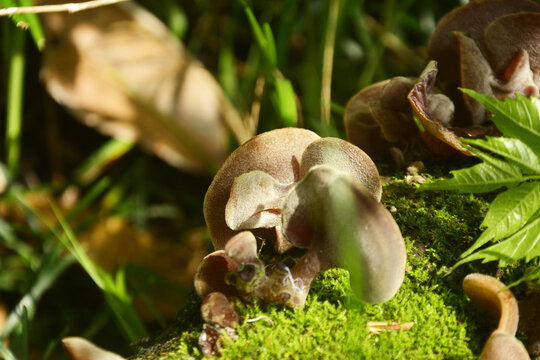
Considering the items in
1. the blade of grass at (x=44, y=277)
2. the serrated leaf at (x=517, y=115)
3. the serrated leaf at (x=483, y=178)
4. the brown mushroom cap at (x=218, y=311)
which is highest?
the serrated leaf at (x=517, y=115)

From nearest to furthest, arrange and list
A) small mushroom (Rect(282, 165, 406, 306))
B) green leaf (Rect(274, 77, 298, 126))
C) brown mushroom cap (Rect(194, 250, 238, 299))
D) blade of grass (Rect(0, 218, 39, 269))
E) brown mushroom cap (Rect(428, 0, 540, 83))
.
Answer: small mushroom (Rect(282, 165, 406, 306)), brown mushroom cap (Rect(194, 250, 238, 299)), brown mushroom cap (Rect(428, 0, 540, 83)), green leaf (Rect(274, 77, 298, 126)), blade of grass (Rect(0, 218, 39, 269))

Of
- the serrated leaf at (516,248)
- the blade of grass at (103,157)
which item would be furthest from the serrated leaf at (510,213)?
the blade of grass at (103,157)

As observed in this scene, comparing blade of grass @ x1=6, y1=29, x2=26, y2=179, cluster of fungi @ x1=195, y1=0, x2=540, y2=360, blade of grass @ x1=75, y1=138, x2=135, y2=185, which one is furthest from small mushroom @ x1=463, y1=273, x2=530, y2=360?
blade of grass @ x1=6, y1=29, x2=26, y2=179

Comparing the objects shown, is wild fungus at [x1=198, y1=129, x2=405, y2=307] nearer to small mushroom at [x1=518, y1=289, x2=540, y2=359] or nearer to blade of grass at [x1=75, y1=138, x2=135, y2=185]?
small mushroom at [x1=518, y1=289, x2=540, y2=359]

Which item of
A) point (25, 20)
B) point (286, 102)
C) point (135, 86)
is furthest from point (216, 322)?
point (135, 86)

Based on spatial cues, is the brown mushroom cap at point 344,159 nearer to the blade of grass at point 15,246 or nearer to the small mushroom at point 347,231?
the small mushroom at point 347,231

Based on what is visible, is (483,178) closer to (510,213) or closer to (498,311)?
(510,213)

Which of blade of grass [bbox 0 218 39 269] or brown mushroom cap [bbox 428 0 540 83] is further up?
brown mushroom cap [bbox 428 0 540 83]
